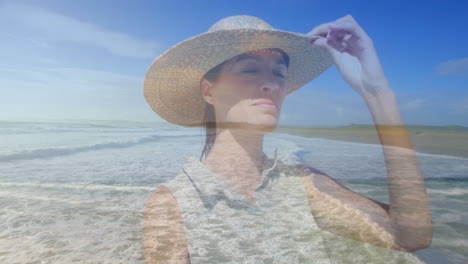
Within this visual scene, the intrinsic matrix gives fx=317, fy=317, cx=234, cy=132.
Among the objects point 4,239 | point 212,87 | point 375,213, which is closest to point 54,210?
point 4,239

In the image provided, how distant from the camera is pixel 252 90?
1.86 meters

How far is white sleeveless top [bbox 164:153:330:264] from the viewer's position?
191 centimetres

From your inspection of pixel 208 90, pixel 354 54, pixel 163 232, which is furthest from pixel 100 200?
pixel 354 54

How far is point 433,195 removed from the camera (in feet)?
16.8

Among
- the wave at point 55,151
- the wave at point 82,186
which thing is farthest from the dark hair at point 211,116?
the wave at point 55,151

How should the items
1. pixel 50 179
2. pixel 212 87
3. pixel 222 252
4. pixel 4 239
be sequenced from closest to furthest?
pixel 212 87 → pixel 222 252 → pixel 4 239 → pixel 50 179

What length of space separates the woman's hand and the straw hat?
0.65 ft

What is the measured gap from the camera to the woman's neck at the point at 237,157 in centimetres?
197

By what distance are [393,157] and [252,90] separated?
2.70 ft

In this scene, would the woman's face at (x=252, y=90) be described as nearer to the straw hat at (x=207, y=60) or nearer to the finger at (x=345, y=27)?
the straw hat at (x=207, y=60)

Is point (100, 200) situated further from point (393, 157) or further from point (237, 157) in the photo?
point (393, 157)

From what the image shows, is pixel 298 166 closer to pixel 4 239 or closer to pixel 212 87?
pixel 212 87

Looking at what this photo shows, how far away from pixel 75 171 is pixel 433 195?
23.5 feet

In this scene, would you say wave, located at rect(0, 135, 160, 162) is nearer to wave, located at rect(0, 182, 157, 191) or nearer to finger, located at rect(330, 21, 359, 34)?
wave, located at rect(0, 182, 157, 191)
